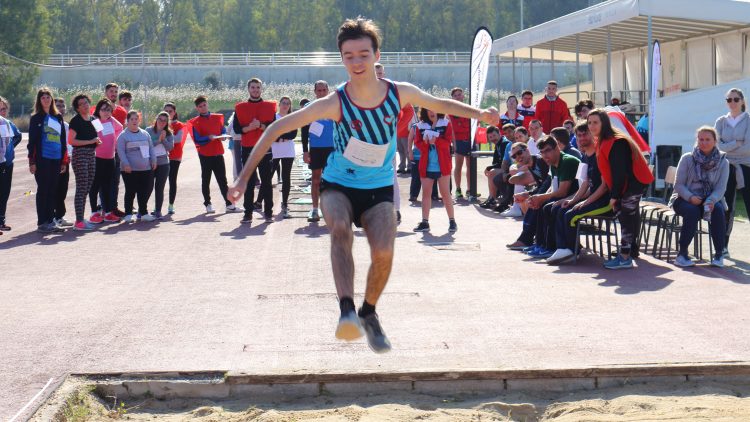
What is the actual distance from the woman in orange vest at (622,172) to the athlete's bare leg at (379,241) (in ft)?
18.4

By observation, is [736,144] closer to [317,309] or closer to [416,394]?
[317,309]

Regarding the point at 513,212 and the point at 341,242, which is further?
the point at 513,212

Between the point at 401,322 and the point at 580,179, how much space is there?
4148mm

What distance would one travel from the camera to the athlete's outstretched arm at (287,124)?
5.92 metres

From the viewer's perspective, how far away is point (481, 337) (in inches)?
319

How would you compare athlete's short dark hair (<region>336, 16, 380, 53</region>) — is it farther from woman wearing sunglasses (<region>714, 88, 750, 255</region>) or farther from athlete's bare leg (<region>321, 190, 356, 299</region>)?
woman wearing sunglasses (<region>714, 88, 750, 255</region>)

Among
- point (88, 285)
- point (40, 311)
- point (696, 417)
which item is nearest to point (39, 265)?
point (88, 285)

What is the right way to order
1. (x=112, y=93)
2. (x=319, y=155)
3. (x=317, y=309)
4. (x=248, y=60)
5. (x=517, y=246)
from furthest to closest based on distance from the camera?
(x=248, y=60) < (x=112, y=93) < (x=319, y=155) < (x=517, y=246) < (x=317, y=309)

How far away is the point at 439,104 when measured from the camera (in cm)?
632

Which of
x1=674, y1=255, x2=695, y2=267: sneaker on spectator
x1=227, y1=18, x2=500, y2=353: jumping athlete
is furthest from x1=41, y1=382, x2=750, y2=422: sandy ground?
x1=674, y1=255, x2=695, y2=267: sneaker on spectator

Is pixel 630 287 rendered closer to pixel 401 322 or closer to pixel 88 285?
pixel 401 322

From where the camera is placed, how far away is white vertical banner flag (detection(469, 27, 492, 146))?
63.6 feet

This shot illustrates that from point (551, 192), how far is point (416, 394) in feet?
20.3

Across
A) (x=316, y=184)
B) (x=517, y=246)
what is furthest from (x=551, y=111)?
(x=517, y=246)
